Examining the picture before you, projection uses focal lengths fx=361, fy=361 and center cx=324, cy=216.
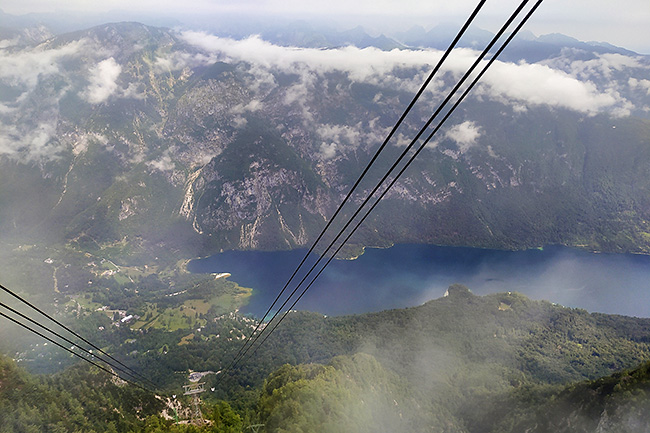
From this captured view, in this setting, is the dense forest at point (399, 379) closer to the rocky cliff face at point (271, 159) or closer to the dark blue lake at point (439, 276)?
the dark blue lake at point (439, 276)

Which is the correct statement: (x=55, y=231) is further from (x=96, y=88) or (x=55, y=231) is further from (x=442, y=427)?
(x=442, y=427)

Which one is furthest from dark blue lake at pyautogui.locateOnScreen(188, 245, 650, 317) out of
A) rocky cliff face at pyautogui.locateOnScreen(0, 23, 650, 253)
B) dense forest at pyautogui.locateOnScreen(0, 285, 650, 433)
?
dense forest at pyautogui.locateOnScreen(0, 285, 650, 433)

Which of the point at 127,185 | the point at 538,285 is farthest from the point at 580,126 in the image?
the point at 127,185

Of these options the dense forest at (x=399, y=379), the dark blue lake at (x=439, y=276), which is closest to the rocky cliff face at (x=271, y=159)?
the dark blue lake at (x=439, y=276)

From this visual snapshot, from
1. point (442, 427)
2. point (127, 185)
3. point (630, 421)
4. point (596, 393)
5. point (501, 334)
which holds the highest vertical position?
point (127, 185)

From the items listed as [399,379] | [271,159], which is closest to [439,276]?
[399,379]

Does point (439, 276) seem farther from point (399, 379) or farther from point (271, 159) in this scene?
point (271, 159)

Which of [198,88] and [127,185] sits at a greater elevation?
[198,88]
